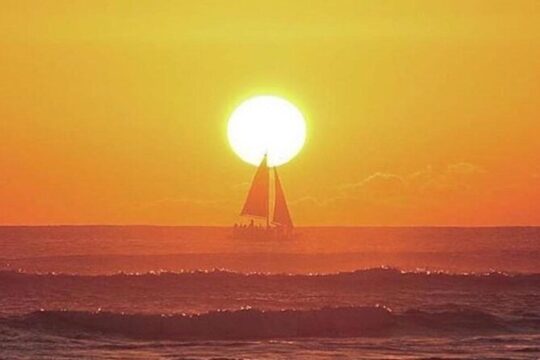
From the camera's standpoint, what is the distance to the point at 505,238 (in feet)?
439

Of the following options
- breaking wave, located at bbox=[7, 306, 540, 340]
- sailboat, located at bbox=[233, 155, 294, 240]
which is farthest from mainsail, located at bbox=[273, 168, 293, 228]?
breaking wave, located at bbox=[7, 306, 540, 340]

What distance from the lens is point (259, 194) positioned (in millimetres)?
109375

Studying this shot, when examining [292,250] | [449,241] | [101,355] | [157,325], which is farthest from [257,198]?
[101,355]

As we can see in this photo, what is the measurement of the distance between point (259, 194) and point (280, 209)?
3.11 metres

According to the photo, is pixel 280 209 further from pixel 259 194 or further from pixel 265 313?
pixel 265 313

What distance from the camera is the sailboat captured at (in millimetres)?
109000

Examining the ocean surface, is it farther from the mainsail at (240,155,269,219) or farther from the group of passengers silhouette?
the group of passengers silhouette

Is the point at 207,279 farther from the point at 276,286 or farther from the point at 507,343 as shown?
the point at 507,343

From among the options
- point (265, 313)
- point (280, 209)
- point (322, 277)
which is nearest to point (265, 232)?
point (280, 209)

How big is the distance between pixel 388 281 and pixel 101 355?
26.7 meters

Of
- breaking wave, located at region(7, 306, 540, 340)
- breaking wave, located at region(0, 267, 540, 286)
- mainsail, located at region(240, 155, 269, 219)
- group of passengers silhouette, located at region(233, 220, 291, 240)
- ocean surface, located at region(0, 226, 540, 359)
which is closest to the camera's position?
ocean surface, located at region(0, 226, 540, 359)

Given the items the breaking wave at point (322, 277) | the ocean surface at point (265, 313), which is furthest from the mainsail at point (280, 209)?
the breaking wave at point (322, 277)

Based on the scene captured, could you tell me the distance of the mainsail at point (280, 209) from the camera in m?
110

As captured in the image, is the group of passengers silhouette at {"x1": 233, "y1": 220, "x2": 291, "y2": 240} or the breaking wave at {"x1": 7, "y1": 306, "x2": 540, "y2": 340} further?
the group of passengers silhouette at {"x1": 233, "y1": 220, "x2": 291, "y2": 240}
